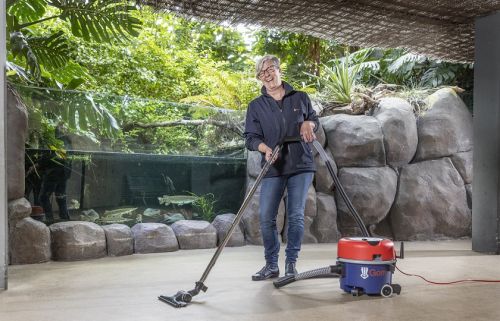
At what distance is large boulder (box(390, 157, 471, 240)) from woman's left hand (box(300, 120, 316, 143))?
3.10m

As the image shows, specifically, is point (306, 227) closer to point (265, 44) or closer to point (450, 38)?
point (450, 38)

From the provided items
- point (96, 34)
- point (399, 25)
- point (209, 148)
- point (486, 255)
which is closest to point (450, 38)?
point (399, 25)

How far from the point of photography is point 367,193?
5617 millimetres

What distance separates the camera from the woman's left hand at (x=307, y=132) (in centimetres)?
308

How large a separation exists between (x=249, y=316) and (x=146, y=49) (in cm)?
673

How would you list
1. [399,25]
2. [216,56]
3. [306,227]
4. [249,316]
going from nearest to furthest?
[249,316] < [399,25] < [306,227] < [216,56]

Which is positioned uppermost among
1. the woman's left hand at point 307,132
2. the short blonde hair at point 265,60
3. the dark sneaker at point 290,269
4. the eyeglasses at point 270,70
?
the short blonde hair at point 265,60

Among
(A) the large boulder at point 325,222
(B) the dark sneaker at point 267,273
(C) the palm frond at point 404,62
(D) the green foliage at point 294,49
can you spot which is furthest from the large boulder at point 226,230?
(D) the green foliage at point 294,49

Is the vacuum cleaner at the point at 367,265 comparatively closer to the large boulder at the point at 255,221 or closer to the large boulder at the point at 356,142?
the large boulder at the point at 255,221

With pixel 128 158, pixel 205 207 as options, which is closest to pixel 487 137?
pixel 205 207

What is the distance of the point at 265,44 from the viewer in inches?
356

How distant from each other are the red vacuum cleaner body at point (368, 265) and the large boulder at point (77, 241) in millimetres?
2510

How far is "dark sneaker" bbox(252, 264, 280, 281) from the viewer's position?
3379mm

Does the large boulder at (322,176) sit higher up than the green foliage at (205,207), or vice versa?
the large boulder at (322,176)
